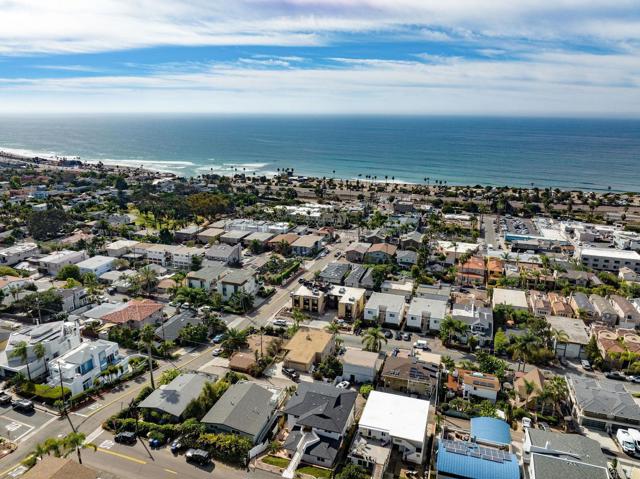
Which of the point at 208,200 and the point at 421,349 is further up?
the point at 208,200

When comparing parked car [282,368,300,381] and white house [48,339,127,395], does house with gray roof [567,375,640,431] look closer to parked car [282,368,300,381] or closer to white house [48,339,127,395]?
parked car [282,368,300,381]

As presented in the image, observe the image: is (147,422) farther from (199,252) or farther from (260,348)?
(199,252)

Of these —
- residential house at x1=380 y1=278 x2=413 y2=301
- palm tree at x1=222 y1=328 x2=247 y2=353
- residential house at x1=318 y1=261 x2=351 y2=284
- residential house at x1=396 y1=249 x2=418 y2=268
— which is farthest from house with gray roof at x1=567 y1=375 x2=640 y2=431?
residential house at x1=396 y1=249 x2=418 y2=268

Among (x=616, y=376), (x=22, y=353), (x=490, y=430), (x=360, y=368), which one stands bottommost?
(x=616, y=376)

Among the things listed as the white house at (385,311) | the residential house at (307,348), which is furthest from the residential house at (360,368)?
the white house at (385,311)

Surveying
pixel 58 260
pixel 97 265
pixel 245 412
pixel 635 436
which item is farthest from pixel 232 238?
pixel 635 436

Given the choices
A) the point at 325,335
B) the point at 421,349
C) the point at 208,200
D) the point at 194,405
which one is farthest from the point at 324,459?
the point at 208,200

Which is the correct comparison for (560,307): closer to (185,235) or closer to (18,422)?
(18,422)
